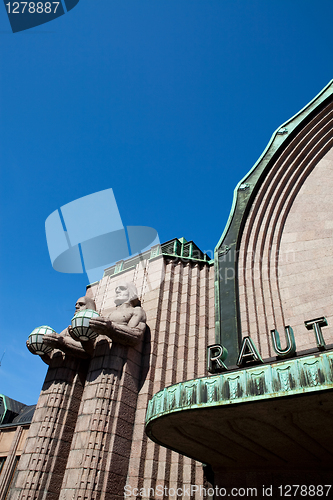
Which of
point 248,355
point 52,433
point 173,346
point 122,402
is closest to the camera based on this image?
point 248,355

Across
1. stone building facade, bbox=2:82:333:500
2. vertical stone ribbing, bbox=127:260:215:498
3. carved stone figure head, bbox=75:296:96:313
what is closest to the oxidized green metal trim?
stone building facade, bbox=2:82:333:500

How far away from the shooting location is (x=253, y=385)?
9.02 meters

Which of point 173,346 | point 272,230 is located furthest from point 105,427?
point 272,230

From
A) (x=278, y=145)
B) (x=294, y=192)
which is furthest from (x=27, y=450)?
(x=278, y=145)

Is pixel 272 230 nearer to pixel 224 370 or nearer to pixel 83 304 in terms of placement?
pixel 224 370

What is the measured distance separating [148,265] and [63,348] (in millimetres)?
6403

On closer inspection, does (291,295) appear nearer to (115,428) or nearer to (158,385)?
(158,385)

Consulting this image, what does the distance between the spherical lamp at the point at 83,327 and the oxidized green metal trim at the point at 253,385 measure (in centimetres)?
604

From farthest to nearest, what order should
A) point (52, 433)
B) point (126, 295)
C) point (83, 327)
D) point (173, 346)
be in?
1. point (126, 295)
2. point (173, 346)
3. point (83, 327)
4. point (52, 433)

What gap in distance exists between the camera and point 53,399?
15.7 m

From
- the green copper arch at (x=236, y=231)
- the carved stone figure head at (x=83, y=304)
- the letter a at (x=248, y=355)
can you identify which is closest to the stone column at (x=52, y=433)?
the carved stone figure head at (x=83, y=304)

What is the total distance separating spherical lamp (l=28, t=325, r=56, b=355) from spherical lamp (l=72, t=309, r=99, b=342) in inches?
80.2

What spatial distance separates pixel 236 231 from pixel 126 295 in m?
6.58

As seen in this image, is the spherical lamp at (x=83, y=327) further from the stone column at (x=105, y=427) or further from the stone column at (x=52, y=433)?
the stone column at (x=52, y=433)
